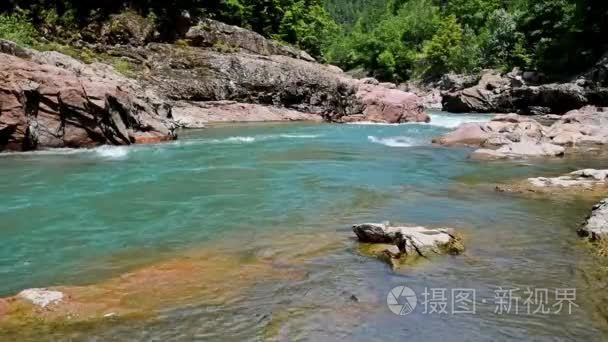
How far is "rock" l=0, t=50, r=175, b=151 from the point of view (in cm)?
1855

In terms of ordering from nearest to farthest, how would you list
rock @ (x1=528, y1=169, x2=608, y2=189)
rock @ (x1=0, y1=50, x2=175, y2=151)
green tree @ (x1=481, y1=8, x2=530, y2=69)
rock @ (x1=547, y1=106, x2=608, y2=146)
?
rock @ (x1=528, y1=169, x2=608, y2=189) < rock @ (x1=0, y1=50, x2=175, y2=151) < rock @ (x1=547, y1=106, x2=608, y2=146) < green tree @ (x1=481, y1=8, x2=530, y2=69)

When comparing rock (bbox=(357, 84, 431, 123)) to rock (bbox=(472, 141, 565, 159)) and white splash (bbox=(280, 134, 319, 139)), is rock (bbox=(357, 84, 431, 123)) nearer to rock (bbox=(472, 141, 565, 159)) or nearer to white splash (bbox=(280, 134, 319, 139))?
white splash (bbox=(280, 134, 319, 139))

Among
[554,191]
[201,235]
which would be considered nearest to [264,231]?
[201,235]

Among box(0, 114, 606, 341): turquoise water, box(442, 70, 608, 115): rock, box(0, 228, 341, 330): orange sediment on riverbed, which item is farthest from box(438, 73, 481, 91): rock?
box(0, 228, 341, 330): orange sediment on riverbed

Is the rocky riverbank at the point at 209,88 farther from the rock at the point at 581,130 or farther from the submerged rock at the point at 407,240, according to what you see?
the submerged rock at the point at 407,240

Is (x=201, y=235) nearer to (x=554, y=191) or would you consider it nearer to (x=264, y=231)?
(x=264, y=231)

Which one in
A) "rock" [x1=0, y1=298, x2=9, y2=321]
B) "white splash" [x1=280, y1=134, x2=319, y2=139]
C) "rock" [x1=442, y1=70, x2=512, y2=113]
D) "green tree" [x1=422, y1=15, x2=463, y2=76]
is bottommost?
"rock" [x1=0, y1=298, x2=9, y2=321]

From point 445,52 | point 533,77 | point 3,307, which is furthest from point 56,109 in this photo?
point 445,52

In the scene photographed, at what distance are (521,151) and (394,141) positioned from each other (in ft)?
20.0

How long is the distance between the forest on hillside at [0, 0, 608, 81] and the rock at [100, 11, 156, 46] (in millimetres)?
733

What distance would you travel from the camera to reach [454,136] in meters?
24.1

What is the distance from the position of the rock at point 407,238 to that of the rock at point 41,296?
437cm

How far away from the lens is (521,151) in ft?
64.8

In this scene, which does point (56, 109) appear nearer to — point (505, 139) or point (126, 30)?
point (505, 139)
